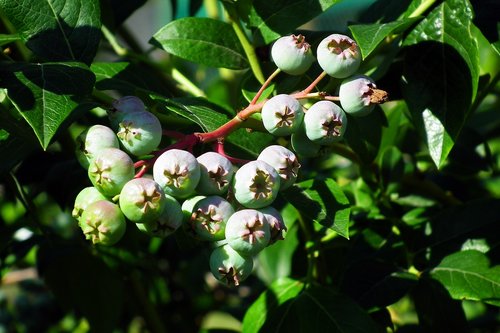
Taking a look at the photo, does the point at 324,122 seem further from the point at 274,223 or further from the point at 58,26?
the point at 58,26

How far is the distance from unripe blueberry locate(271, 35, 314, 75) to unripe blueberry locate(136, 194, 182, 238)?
0.66 feet

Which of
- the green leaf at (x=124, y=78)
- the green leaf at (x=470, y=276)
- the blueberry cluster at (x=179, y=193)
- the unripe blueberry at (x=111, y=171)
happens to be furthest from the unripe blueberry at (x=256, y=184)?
the green leaf at (x=470, y=276)

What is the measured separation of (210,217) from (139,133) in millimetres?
106

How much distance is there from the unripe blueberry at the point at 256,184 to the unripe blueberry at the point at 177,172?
0.14ft

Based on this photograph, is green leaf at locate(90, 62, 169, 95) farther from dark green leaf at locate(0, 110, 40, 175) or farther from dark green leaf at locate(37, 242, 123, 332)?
dark green leaf at locate(37, 242, 123, 332)

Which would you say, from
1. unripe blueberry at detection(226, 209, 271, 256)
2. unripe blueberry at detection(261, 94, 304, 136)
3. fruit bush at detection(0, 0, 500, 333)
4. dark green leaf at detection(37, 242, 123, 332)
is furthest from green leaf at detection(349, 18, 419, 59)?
dark green leaf at detection(37, 242, 123, 332)

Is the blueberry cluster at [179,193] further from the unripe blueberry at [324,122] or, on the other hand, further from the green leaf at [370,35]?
the green leaf at [370,35]

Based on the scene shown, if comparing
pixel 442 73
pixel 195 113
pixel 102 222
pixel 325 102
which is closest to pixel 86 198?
pixel 102 222

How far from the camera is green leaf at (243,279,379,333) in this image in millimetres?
967

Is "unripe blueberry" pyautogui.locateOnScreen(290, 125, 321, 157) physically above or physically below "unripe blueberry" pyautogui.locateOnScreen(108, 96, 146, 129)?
below

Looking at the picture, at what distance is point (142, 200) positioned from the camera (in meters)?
0.65

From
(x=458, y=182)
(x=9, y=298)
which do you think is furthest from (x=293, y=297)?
(x=9, y=298)

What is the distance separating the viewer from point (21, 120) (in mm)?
830

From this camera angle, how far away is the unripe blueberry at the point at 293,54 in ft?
2.56
